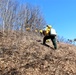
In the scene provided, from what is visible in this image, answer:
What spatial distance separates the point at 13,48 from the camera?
588 inches

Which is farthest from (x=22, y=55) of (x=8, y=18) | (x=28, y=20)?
(x=28, y=20)

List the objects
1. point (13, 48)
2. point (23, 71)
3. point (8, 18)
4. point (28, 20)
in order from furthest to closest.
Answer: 1. point (28, 20)
2. point (8, 18)
3. point (13, 48)
4. point (23, 71)

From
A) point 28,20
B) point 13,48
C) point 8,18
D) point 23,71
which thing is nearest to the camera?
point 23,71

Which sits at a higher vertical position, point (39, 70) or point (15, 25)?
point (15, 25)

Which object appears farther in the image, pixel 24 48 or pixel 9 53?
pixel 24 48

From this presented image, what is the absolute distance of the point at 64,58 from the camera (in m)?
14.2

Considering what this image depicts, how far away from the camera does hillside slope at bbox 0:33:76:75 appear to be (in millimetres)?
11913

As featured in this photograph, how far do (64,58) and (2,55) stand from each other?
12.3ft

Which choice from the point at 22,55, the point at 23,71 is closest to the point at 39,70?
the point at 23,71

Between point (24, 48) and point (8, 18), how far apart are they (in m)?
13.5

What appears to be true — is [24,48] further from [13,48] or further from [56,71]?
[56,71]

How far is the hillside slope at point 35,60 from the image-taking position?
11913 millimetres

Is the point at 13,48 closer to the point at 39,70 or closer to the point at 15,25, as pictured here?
the point at 39,70

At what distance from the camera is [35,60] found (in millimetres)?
13203
